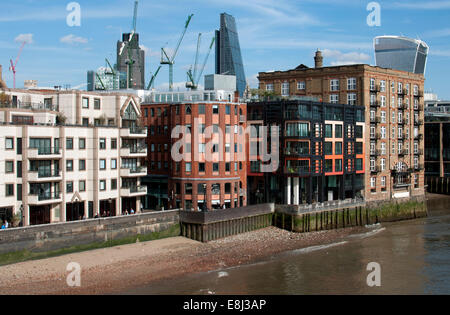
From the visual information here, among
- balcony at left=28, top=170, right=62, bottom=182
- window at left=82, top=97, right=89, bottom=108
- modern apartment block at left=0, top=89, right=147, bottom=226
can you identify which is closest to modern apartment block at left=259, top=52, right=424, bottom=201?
modern apartment block at left=0, top=89, right=147, bottom=226

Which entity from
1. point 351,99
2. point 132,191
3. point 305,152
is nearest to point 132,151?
point 132,191

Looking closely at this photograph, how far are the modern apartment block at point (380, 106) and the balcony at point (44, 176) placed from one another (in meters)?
51.0

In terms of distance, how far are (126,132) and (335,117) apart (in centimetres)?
3726

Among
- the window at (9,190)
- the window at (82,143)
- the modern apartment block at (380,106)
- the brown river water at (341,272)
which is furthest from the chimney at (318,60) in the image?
the window at (9,190)

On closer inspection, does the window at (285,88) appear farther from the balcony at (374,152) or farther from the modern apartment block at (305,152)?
the balcony at (374,152)

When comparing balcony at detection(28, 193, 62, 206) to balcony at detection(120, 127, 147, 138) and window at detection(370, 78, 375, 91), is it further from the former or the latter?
window at detection(370, 78, 375, 91)

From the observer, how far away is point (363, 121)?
104438 millimetres

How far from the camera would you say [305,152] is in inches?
3593

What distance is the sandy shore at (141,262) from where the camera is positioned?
54.1 metres

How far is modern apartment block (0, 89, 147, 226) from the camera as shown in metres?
65.6

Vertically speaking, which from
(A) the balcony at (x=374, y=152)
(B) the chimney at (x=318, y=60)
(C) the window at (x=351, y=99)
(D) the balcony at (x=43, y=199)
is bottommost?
(D) the balcony at (x=43, y=199)

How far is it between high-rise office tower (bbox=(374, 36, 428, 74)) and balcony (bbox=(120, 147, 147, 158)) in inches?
3736

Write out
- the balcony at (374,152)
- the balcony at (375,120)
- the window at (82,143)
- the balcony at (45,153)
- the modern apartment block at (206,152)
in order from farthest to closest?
1. the balcony at (374,152)
2. the balcony at (375,120)
3. the modern apartment block at (206,152)
4. the window at (82,143)
5. the balcony at (45,153)

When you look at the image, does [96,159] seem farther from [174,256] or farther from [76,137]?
[174,256]
